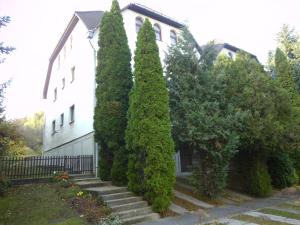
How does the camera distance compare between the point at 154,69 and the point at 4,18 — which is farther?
the point at 154,69

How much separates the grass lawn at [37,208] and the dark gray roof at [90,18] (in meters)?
10.9

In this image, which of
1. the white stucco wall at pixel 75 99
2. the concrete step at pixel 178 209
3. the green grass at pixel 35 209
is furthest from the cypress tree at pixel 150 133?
the white stucco wall at pixel 75 99

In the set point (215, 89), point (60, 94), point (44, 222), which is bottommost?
point (44, 222)

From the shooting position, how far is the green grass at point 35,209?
781 cm

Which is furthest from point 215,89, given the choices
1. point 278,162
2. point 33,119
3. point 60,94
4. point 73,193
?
point 33,119

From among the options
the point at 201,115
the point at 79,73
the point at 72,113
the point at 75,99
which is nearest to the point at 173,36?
the point at 79,73

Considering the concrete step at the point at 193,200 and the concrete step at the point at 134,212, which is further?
the concrete step at the point at 193,200

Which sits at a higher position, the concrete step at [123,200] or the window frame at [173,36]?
the window frame at [173,36]

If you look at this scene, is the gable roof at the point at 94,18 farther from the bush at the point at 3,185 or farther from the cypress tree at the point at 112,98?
the bush at the point at 3,185

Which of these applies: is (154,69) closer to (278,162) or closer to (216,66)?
(216,66)

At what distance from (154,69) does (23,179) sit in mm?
7383

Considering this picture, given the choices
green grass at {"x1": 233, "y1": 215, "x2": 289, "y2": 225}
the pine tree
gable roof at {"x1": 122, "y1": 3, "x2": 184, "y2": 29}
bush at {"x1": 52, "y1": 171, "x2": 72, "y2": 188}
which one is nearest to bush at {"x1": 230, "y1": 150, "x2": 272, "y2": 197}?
green grass at {"x1": 233, "y1": 215, "x2": 289, "y2": 225}

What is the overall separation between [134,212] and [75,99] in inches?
450

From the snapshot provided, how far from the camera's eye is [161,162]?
934 cm
